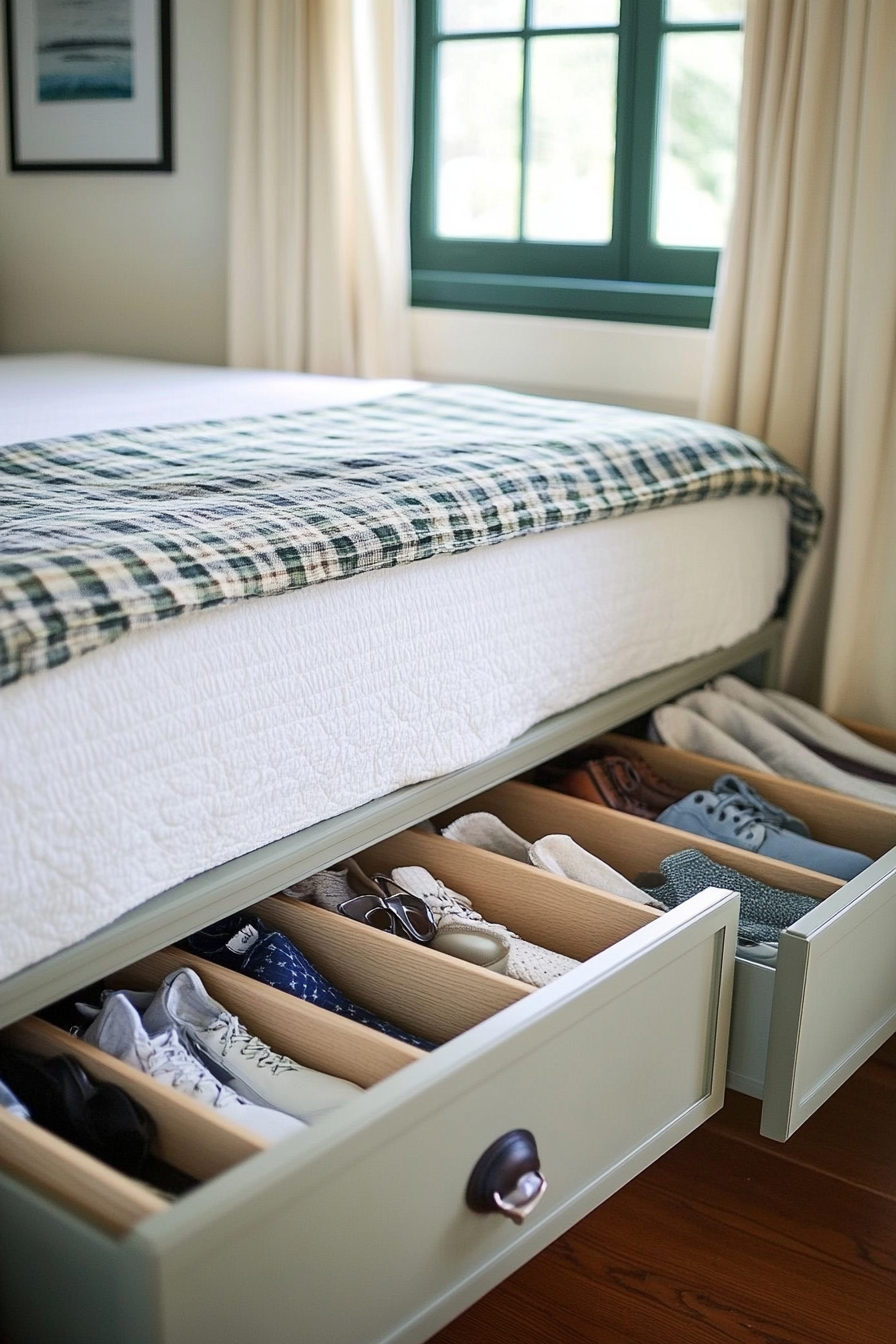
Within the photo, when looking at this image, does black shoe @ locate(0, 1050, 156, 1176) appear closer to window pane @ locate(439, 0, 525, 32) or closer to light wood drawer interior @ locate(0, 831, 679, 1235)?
light wood drawer interior @ locate(0, 831, 679, 1235)

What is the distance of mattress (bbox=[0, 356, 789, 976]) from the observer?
1062 millimetres

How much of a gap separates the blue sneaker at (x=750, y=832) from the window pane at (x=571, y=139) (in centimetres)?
130

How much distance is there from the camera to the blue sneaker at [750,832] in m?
1.59

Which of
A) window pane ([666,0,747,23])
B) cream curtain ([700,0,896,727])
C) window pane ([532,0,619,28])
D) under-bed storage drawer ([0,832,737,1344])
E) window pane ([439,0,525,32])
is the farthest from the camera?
window pane ([439,0,525,32])

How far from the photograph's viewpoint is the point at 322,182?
2580 mm

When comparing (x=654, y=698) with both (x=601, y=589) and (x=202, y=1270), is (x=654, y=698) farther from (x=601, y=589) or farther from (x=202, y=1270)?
(x=202, y=1270)

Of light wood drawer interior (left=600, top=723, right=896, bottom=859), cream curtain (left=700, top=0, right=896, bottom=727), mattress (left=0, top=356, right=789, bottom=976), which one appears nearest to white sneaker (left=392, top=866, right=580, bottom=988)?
mattress (left=0, top=356, right=789, bottom=976)

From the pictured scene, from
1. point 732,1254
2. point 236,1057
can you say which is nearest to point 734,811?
point 732,1254

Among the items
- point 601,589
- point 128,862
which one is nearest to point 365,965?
point 128,862

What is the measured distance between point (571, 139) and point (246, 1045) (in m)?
1.95

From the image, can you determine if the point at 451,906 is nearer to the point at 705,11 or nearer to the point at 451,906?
the point at 451,906

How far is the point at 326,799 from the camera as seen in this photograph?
4.36 feet

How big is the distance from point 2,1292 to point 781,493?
159 cm

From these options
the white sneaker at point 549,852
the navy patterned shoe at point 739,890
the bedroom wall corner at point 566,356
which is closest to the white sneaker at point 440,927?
the white sneaker at point 549,852
